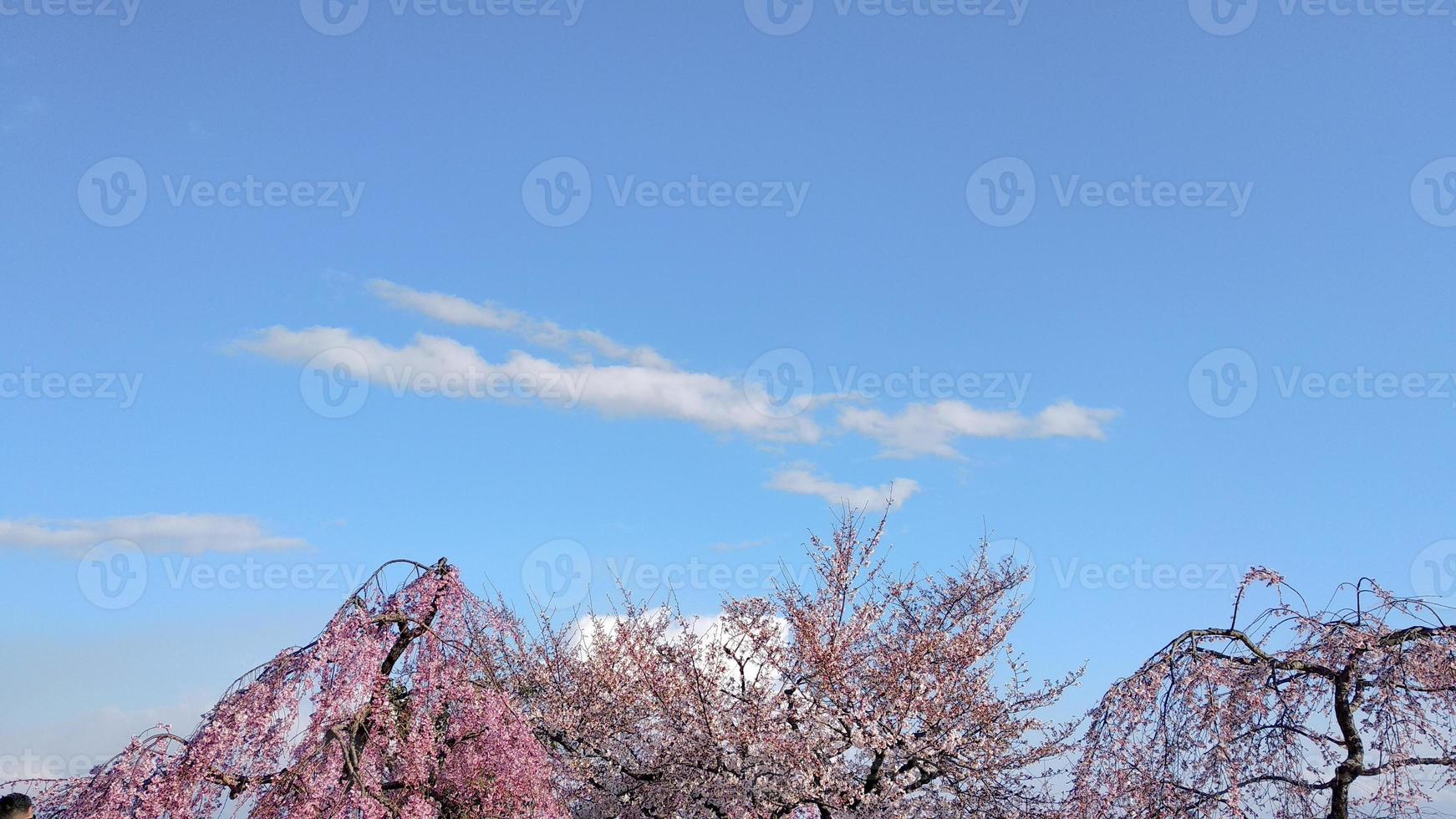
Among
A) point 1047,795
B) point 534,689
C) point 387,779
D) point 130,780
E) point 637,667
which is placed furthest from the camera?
point 534,689

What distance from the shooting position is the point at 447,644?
10.4 meters

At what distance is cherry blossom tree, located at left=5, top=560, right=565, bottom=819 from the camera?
906 cm

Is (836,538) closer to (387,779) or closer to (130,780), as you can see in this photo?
(387,779)

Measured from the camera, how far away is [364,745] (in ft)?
31.7

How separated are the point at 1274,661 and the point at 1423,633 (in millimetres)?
1255

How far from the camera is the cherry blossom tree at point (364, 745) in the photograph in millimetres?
9062

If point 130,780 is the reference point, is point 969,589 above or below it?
above

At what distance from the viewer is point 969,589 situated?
16.5 metres

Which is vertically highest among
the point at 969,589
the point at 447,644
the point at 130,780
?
the point at 969,589

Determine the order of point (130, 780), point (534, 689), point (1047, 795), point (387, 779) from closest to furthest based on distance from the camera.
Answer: point (130, 780), point (387, 779), point (1047, 795), point (534, 689)

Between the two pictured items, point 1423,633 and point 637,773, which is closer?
point 1423,633

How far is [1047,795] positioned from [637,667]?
6.12 metres

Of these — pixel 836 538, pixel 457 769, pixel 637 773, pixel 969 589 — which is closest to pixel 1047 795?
pixel 969 589

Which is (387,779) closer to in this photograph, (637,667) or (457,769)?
(457,769)
